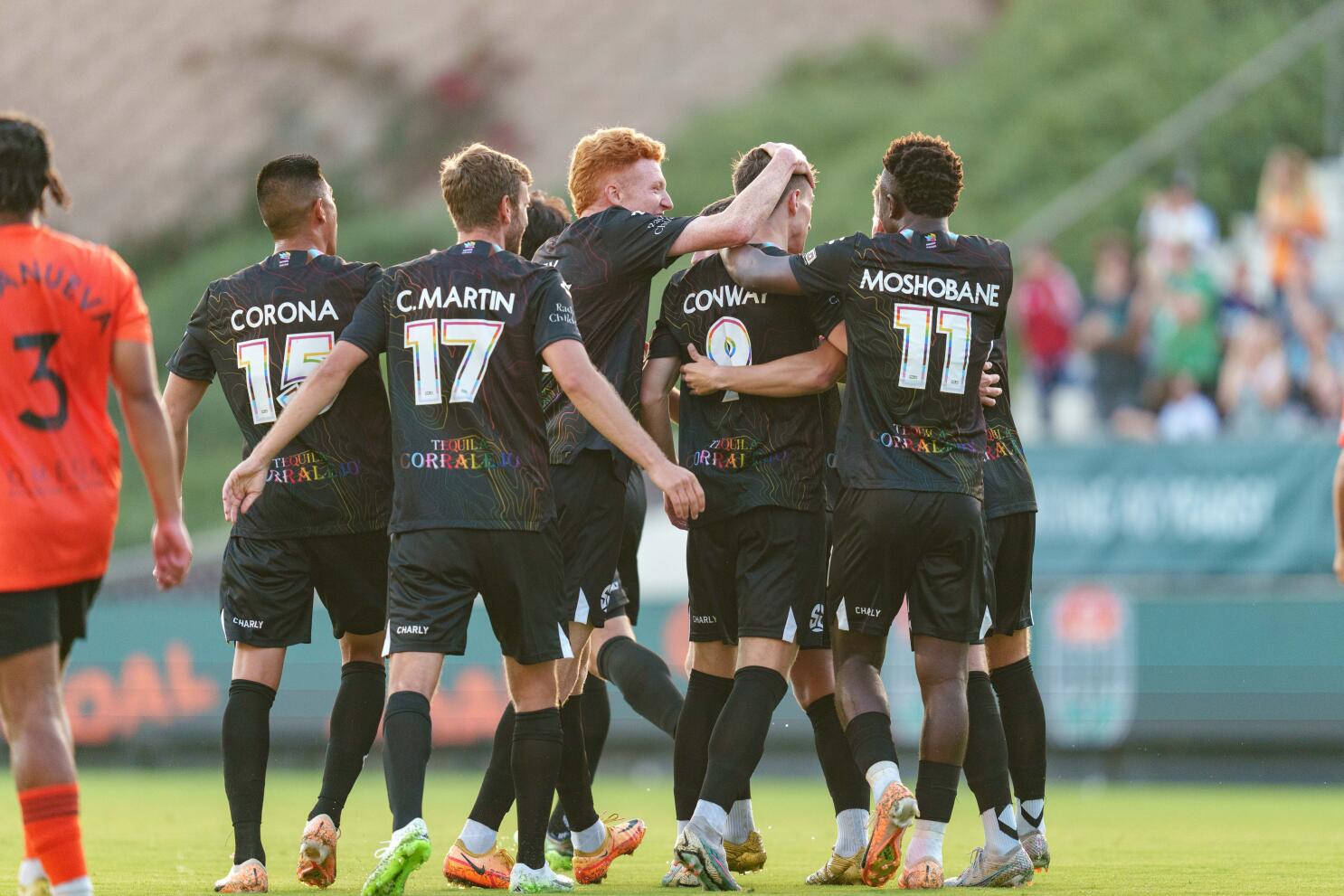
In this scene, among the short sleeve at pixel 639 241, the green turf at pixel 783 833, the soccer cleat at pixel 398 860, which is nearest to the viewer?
the soccer cleat at pixel 398 860

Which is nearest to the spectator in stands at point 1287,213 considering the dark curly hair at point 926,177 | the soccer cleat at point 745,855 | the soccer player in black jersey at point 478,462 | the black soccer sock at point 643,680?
the black soccer sock at point 643,680

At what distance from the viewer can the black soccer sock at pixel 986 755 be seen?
678 centimetres

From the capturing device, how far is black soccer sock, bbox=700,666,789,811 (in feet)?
21.0

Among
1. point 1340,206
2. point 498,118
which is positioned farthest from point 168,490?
point 498,118

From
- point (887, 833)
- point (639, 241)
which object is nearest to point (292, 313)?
point (639, 241)

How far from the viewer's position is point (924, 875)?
6398mm

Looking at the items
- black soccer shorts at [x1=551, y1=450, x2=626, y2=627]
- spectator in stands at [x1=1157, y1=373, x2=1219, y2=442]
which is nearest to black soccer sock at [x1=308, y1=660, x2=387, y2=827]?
black soccer shorts at [x1=551, y1=450, x2=626, y2=627]

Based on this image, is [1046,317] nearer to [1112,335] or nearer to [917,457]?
[1112,335]

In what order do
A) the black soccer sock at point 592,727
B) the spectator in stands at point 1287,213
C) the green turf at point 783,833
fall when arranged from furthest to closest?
the spectator in stands at point 1287,213
the black soccer sock at point 592,727
the green turf at point 783,833

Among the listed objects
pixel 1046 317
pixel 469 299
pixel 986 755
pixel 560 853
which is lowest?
pixel 560 853

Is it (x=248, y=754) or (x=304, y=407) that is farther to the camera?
(x=248, y=754)

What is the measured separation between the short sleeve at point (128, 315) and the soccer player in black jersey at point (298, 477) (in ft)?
5.06

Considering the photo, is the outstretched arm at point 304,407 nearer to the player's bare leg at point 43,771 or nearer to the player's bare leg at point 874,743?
the player's bare leg at point 43,771

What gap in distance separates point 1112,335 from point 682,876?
12.9 metres
